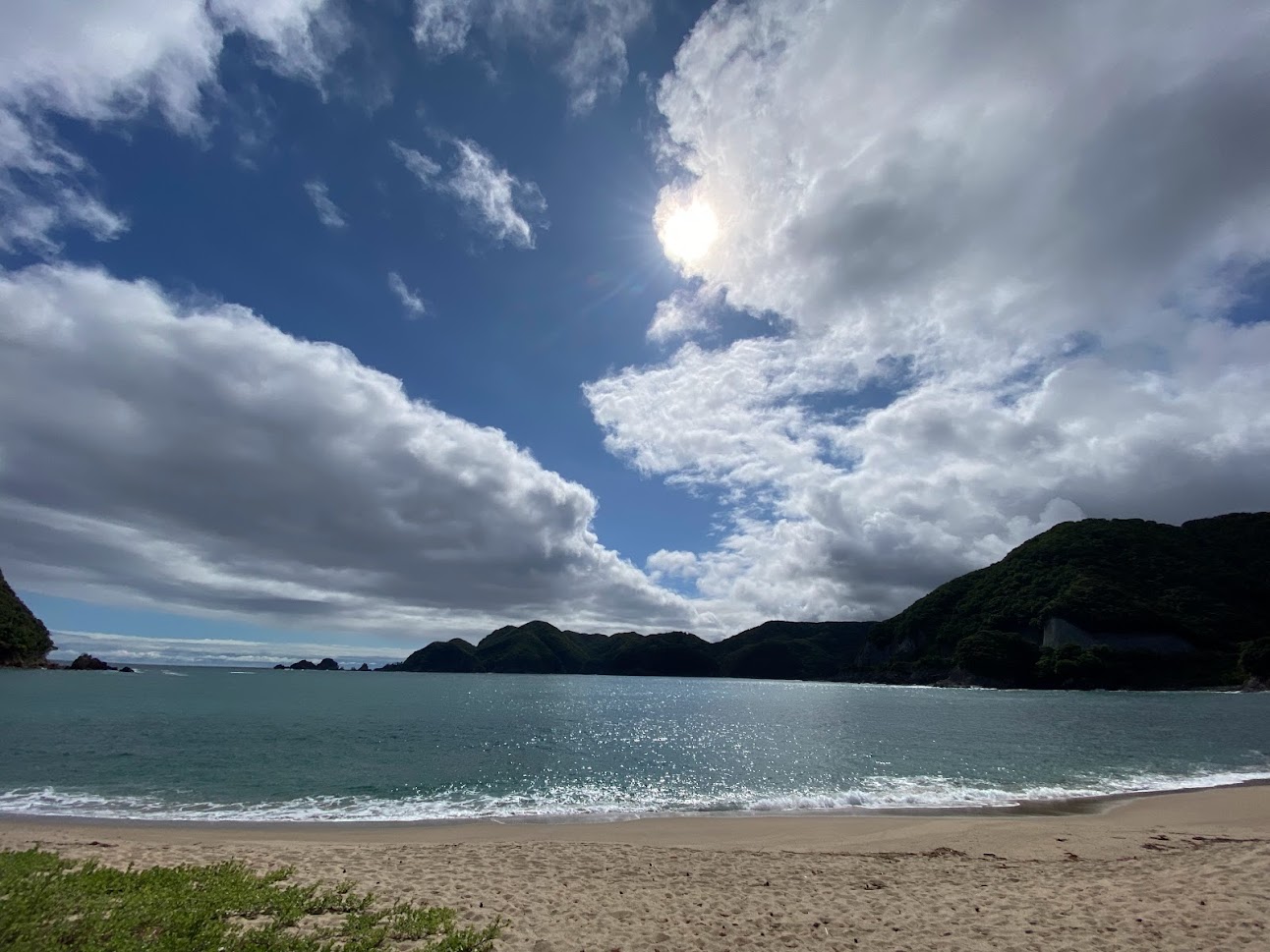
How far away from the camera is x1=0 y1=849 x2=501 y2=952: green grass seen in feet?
29.2

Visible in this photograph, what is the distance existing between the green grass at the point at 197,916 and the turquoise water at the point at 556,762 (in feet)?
44.5

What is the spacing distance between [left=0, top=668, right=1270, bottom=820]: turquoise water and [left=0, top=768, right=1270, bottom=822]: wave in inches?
5.4

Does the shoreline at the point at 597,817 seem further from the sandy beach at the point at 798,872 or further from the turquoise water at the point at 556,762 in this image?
the turquoise water at the point at 556,762

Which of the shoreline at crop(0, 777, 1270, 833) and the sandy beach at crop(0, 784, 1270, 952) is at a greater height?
the sandy beach at crop(0, 784, 1270, 952)

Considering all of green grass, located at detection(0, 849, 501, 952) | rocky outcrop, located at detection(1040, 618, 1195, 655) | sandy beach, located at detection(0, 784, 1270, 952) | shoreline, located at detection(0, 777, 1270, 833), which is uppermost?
rocky outcrop, located at detection(1040, 618, 1195, 655)

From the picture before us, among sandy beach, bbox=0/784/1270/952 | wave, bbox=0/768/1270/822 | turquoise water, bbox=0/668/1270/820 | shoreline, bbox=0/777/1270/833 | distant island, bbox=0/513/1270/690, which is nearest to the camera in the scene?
sandy beach, bbox=0/784/1270/952

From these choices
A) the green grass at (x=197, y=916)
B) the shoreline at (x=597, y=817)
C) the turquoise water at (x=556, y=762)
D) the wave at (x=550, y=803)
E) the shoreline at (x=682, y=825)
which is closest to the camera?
the green grass at (x=197, y=916)

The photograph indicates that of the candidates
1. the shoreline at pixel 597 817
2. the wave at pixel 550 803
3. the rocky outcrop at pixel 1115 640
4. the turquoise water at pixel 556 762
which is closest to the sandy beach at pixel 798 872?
the shoreline at pixel 597 817

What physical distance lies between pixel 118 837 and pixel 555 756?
26568mm

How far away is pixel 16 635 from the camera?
17850 cm

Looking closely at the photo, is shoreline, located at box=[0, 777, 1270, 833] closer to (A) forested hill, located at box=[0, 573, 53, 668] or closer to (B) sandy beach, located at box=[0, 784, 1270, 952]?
(B) sandy beach, located at box=[0, 784, 1270, 952]

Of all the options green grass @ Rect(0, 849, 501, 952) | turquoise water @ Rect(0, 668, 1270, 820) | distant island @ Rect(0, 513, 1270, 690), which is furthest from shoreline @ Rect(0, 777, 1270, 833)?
distant island @ Rect(0, 513, 1270, 690)

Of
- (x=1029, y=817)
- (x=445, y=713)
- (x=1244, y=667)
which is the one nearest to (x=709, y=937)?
(x=1029, y=817)

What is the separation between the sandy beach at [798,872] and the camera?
1140cm
